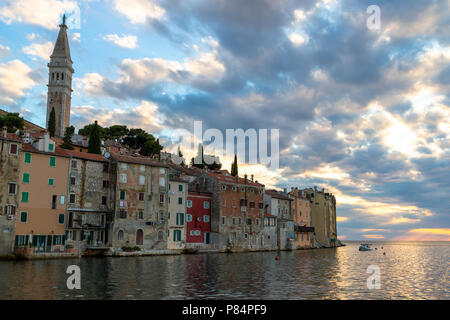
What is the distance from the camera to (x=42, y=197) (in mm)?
50375

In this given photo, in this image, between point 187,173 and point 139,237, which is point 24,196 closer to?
point 139,237

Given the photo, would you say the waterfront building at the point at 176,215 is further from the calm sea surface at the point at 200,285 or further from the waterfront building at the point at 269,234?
the calm sea surface at the point at 200,285

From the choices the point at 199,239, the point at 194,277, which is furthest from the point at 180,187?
the point at 194,277

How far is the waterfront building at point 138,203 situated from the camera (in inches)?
2226

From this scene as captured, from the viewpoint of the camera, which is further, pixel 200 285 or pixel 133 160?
pixel 133 160

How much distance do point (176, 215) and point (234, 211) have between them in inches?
511

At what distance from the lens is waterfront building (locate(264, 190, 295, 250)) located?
278 feet

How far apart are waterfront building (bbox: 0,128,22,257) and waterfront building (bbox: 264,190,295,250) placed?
170 ft

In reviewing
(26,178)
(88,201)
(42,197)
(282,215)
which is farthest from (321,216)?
(26,178)

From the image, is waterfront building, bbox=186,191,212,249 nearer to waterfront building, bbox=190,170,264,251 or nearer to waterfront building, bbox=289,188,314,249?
waterfront building, bbox=190,170,264,251

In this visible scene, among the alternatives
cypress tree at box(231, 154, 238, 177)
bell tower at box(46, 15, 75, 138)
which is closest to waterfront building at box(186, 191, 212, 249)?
cypress tree at box(231, 154, 238, 177)

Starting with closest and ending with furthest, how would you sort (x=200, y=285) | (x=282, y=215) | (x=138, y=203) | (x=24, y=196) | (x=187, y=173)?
(x=200, y=285) < (x=24, y=196) < (x=138, y=203) < (x=187, y=173) < (x=282, y=215)

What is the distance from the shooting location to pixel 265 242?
7925 cm
